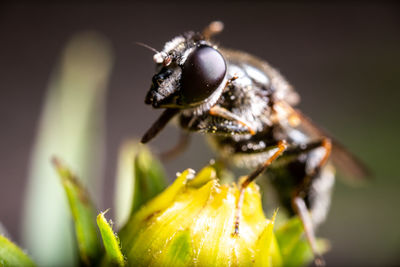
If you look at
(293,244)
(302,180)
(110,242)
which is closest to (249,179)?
(293,244)

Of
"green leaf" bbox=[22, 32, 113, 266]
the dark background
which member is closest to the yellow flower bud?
"green leaf" bbox=[22, 32, 113, 266]

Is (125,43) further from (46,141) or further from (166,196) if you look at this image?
(166,196)

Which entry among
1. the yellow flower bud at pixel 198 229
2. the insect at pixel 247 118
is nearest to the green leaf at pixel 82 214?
the yellow flower bud at pixel 198 229

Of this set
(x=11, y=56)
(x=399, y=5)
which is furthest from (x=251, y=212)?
(x=11, y=56)

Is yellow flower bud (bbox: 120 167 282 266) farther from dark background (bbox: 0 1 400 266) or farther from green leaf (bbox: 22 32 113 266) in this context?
dark background (bbox: 0 1 400 266)

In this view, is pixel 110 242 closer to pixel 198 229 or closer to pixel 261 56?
pixel 198 229
